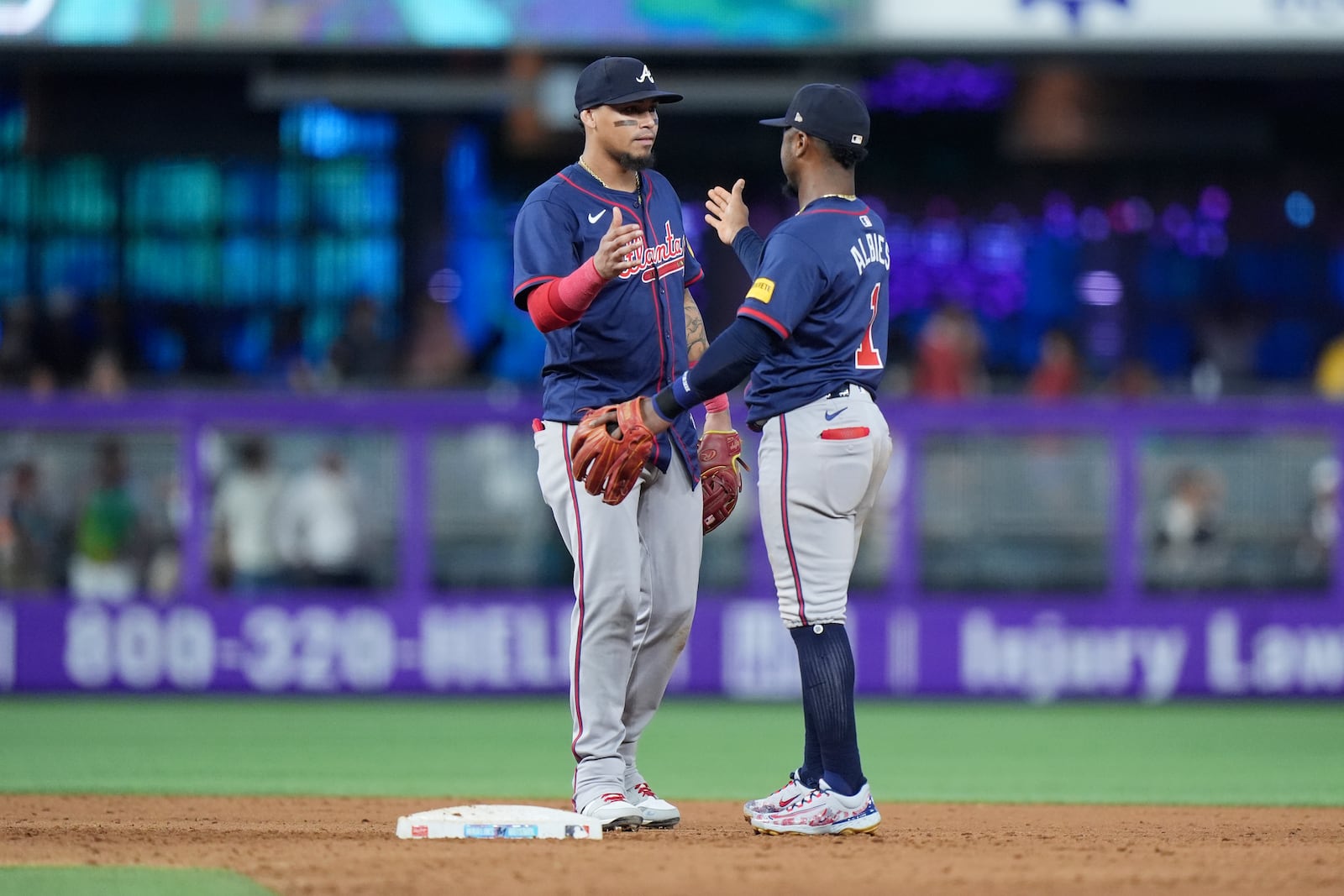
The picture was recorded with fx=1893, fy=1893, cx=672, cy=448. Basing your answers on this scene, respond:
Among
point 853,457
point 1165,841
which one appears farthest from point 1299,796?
point 853,457

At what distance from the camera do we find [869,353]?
554 centimetres

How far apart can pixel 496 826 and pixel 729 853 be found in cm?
68

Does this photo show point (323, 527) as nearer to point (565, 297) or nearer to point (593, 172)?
point (593, 172)

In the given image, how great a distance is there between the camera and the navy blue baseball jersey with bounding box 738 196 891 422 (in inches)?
207

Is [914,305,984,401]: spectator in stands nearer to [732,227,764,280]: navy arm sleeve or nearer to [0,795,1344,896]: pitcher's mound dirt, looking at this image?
[0,795,1344,896]: pitcher's mound dirt

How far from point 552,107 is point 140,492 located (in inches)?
154

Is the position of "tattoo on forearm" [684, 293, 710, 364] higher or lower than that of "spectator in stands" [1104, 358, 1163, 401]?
lower

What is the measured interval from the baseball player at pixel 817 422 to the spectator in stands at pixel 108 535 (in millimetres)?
8228

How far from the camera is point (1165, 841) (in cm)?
543

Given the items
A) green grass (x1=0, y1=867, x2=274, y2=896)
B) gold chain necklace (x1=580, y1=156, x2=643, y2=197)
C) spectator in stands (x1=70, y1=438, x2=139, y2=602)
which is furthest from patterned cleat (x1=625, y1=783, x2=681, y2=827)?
spectator in stands (x1=70, y1=438, x2=139, y2=602)

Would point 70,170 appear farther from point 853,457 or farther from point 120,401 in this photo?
point 853,457

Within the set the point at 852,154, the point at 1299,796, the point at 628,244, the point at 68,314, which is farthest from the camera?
the point at 68,314

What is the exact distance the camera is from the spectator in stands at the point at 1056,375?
13.8 m

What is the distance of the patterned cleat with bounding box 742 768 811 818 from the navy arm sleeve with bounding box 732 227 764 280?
4.94 ft
